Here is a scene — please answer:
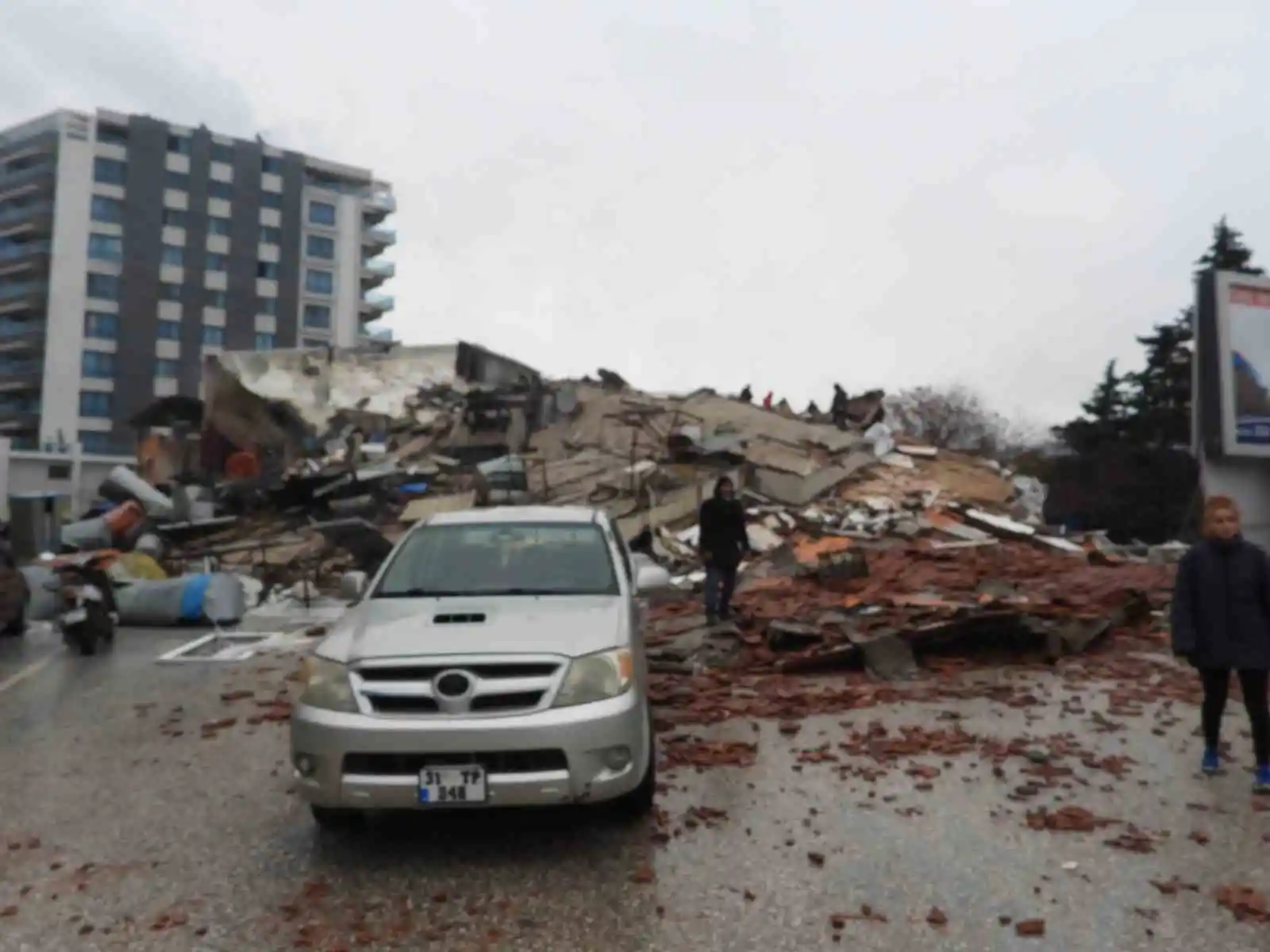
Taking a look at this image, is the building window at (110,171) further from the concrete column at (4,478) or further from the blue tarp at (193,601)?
the blue tarp at (193,601)

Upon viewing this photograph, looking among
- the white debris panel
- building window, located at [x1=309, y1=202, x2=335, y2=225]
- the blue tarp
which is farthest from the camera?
building window, located at [x1=309, y1=202, x2=335, y2=225]

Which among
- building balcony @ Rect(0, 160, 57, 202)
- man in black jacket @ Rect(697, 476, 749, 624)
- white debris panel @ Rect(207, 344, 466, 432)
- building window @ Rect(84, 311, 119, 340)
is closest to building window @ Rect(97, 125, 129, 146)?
building balcony @ Rect(0, 160, 57, 202)

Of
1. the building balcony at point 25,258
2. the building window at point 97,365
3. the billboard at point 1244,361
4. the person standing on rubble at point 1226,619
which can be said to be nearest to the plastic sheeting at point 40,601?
the person standing on rubble at point 1226,619

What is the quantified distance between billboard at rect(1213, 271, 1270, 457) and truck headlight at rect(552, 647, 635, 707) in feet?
52.7

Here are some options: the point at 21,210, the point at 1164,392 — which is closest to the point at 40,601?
the point at 1164,392

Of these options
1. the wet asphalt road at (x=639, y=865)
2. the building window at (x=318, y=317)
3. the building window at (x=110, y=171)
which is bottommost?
the wet asphalt road at (x=639, y=865)

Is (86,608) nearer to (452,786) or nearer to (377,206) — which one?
(452,786)

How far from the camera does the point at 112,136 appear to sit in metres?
74.0

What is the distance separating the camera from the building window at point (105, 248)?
7262 centimetres

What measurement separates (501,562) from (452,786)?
178cm

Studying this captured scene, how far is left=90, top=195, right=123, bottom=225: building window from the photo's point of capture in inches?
2867

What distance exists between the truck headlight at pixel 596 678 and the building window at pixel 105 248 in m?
78.6

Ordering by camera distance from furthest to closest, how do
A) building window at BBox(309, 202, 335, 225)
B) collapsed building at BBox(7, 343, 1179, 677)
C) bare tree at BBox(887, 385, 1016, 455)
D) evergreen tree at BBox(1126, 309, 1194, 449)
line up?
1. building window at BBox(309, 202, 335, 225)
2. bare tree at BBox(887, 385, 1016, 455)
3. evergreen tree at BBox(1126, 309, 1194, 449)
4. collapsed building at BBox(7, 343, 1179, 677)

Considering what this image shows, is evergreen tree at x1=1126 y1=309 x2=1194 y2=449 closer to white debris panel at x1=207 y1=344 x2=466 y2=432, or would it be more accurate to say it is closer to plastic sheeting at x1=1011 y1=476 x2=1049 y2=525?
plastic sheeting at x1=1011 y1=476 x2=1049 y2=525
